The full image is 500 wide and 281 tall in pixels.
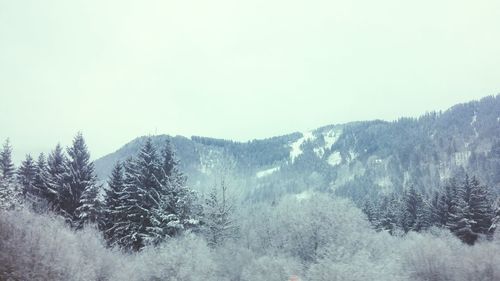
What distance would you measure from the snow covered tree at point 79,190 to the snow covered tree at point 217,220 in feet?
Result: 38.7

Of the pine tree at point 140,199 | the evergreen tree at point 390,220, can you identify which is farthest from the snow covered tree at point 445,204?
the pine tree at point 140,199

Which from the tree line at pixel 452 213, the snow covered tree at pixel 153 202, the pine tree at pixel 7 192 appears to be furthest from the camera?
the tree line at pixel 452 213

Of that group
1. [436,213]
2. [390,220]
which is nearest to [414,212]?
[390,220]

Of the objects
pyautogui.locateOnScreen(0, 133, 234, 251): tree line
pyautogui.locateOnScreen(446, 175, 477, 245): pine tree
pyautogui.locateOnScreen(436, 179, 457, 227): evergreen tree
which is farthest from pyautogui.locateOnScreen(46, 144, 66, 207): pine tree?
pyautogui.locateOnScreen(436, 179, 457, 227): evergreen tree

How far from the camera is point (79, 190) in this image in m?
45.4

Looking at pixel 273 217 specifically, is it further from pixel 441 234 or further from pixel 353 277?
pixel 353 277

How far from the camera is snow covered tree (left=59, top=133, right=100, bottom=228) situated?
145 feet

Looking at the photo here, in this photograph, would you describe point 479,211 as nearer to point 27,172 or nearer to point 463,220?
point 463,220

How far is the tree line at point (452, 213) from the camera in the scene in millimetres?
61562

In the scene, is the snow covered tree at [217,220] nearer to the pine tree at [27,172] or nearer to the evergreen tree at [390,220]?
the pine tree at [27,172]

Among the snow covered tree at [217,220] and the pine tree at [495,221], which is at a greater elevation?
the snow covered tree at [217,220]

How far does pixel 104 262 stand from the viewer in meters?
33.2

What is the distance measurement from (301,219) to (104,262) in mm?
20255

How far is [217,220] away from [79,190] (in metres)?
15.0
